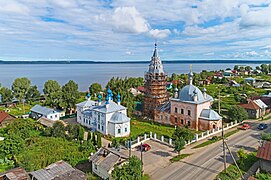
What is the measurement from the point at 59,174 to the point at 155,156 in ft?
32.6

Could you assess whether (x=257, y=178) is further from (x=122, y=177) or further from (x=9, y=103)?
(x=9, y=103)

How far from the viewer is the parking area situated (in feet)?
69.7

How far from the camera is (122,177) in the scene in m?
15.3

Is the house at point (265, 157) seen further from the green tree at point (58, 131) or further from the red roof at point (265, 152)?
the green tree at point (58, 131)

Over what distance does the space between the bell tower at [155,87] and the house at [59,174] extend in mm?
22926

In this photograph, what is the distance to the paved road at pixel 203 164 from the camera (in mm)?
19062

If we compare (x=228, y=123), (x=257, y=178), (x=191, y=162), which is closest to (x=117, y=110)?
(x=191, y=162)

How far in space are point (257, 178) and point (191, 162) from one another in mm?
6492

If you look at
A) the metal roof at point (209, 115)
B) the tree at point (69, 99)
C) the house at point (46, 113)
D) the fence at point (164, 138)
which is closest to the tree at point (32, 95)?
the tree at point (69, 99)

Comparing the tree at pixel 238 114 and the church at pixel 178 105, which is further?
the tree at pixel 238 114

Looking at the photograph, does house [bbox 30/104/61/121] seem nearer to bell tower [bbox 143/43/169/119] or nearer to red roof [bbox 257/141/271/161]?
bell tower [bbox 143/43/169/119]

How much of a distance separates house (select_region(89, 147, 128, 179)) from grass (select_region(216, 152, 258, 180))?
772 cm

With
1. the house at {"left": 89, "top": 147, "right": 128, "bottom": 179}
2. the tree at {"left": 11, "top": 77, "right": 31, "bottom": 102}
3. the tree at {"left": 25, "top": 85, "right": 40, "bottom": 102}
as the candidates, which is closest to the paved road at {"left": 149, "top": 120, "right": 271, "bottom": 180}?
the house at {"left": 89, "top": 147, "right": 128, "bottom": 179}

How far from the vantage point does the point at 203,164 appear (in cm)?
2102
